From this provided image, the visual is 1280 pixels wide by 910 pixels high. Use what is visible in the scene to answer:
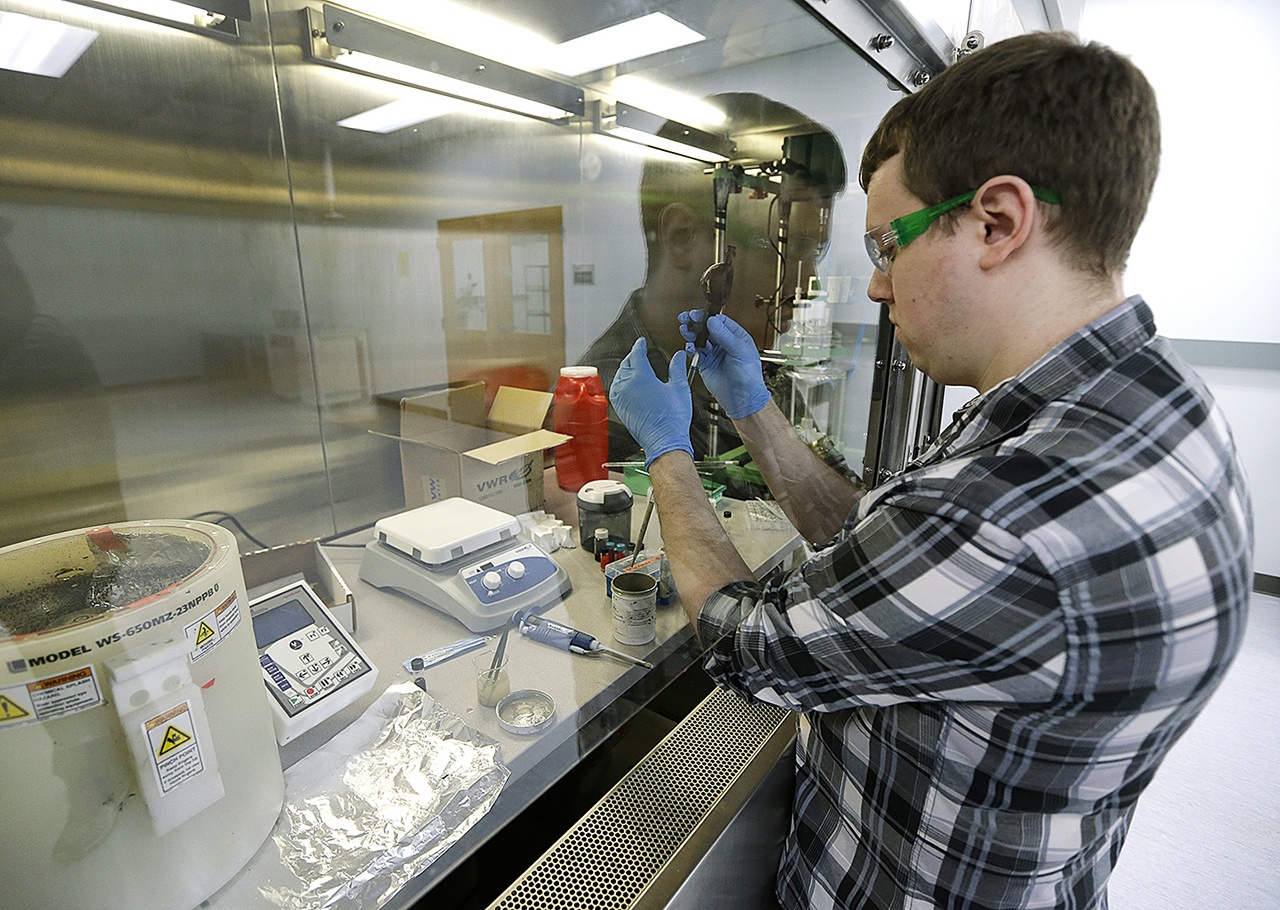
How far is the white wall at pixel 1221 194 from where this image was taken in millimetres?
3311

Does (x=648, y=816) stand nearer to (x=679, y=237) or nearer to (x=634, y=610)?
(x=634, y=610)

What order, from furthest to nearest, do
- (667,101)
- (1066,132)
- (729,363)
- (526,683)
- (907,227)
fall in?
(729,363) → (667,101) → (526,683) → (907,227) → (1066,132)

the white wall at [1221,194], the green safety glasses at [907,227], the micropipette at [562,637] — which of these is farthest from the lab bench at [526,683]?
the white wall at [1221,194]

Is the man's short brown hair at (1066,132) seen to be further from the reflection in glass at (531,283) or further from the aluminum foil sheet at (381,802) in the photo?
the aluminum foil sheet at (381,802)

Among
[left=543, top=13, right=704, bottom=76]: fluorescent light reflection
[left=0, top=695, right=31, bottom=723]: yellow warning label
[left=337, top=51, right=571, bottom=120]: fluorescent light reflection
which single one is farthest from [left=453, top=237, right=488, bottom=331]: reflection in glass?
[left=0, top=695, right=31, bottom=723]: yellow warning label

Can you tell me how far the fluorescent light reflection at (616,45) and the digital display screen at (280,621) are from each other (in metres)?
1.12

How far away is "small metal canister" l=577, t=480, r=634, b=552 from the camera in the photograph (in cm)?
148

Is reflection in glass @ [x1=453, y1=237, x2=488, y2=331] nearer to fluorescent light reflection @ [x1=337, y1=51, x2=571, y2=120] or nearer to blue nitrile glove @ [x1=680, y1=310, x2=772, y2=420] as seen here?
fluorescent light reflection @ [x1=337, y1=51, x2=571, y2=120]

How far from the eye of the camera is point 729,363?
1.52 meters

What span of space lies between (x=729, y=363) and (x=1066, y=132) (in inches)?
32.8

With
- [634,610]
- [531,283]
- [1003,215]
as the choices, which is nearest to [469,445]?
[531,283]

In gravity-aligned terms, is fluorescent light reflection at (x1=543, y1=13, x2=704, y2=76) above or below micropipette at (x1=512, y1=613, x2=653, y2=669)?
above

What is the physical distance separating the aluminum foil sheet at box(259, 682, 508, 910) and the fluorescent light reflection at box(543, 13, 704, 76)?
123 centimetres

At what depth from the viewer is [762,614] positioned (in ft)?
2.76
